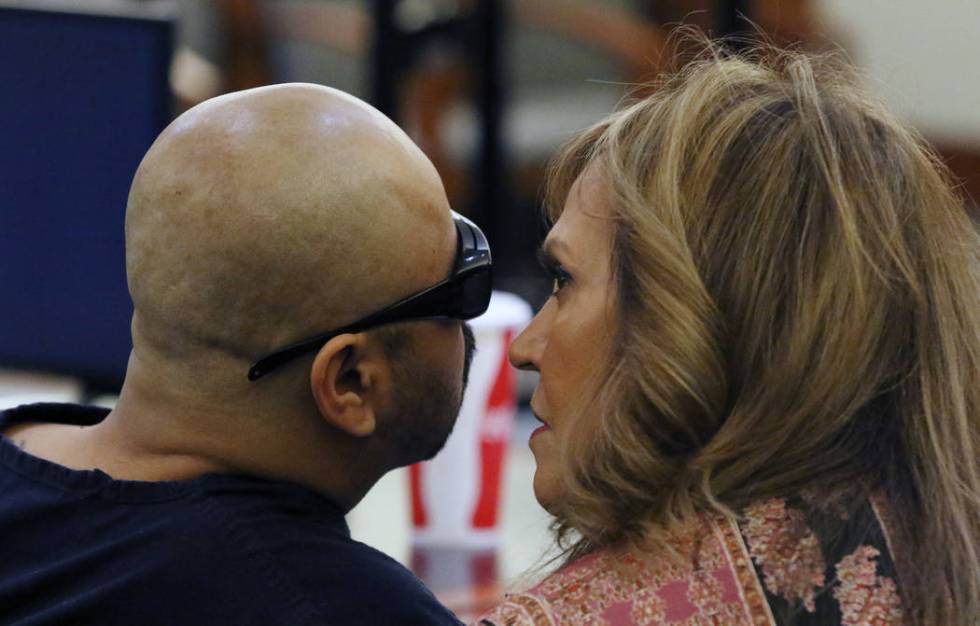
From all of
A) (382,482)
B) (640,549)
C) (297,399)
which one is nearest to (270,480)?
(297,399)

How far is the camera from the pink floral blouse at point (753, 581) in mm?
1143

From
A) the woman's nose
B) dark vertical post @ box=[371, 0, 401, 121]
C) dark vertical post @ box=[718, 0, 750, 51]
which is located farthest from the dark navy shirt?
dark vertical post @ box=[718, 0, 750, 51]

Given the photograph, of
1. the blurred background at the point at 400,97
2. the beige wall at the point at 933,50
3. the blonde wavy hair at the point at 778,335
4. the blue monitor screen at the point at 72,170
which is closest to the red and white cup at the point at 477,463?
the blurred background at the point at 400,97

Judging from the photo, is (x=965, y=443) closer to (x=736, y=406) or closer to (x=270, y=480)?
(x=736, y=406)

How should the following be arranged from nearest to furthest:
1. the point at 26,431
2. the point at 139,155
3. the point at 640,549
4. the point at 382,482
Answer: the point at 640,549
the point at 26,431
the point at 139,155
the point at 382,482

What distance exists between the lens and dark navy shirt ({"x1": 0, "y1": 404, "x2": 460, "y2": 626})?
115cm

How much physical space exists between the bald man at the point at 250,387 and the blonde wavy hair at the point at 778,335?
17 cm

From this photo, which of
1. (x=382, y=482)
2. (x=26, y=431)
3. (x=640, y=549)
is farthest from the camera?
(x=382, y=482)

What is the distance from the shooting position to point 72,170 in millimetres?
2322

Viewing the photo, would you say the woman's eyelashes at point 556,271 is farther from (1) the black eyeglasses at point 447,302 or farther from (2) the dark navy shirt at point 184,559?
(2) the dark navy shirt at point 184,559

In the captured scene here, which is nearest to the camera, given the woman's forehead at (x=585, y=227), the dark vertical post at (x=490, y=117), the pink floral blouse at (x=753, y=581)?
the pink floral blouse at (x=753, y=581)

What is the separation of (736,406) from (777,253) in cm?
12

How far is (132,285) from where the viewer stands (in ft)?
4.12

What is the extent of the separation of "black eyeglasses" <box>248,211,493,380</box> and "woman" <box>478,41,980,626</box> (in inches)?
4.1
